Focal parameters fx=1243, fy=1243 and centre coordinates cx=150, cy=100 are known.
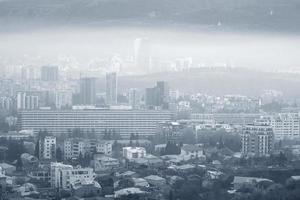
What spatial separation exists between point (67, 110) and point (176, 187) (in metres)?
5.77

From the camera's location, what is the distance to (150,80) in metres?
18.0

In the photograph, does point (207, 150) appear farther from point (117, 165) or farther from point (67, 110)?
point (67, 110)

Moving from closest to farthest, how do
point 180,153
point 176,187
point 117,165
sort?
point 176,187, point 117,165, point 180,153

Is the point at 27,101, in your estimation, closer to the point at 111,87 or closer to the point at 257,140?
the point at 111,87

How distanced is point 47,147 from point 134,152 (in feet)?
3.48

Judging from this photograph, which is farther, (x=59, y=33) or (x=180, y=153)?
(x=59, y=33)

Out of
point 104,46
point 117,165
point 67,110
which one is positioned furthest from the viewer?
point 104,46

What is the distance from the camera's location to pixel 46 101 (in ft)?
59.3

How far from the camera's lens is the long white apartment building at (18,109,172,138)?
16.4m

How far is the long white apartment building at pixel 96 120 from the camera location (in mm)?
16375

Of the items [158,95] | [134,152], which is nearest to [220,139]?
[134,152]

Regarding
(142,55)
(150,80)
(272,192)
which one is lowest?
(272,192)

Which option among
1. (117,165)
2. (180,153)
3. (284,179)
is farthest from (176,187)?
(180,153)

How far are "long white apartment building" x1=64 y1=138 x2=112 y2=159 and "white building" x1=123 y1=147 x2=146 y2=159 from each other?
205mm
